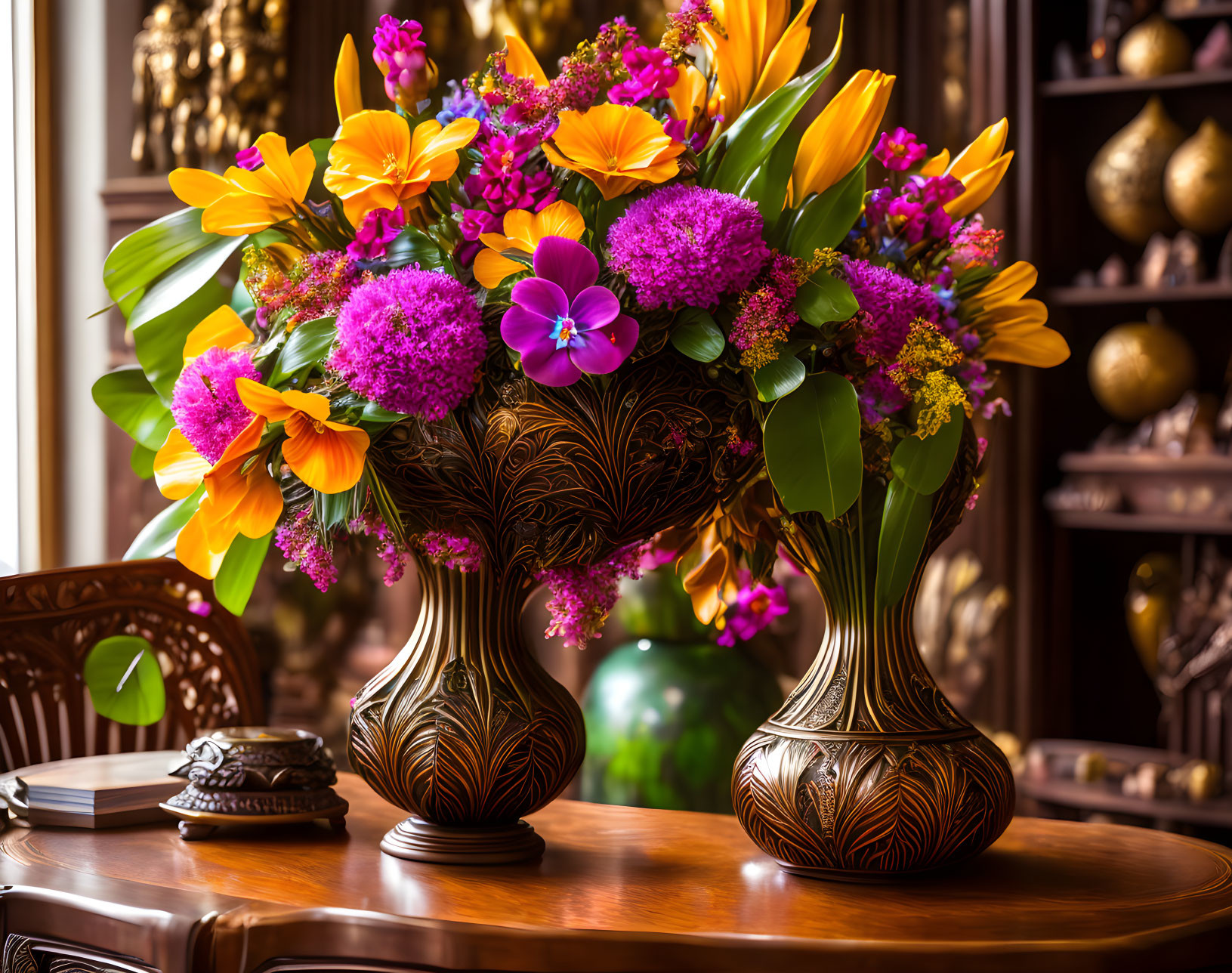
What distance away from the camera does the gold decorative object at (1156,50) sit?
2.21 meters

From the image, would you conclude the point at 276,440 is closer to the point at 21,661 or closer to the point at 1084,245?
the point at 21,661

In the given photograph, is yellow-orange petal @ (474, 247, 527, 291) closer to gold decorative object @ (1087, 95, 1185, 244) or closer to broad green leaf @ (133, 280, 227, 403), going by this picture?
broad green leaf @ (133, 280, 227, 403)

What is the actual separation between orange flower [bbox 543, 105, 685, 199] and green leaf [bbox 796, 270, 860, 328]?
0.34ft

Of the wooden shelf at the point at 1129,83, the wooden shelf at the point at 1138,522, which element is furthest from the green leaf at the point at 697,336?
the wooden shelf at the point at 1129,83

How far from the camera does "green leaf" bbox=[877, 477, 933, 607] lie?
2.60 feet

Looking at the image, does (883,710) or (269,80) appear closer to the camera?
(883,710)

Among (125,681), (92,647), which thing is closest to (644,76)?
(125,681)

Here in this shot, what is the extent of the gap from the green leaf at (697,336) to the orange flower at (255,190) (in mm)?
239

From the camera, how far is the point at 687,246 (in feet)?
2.37

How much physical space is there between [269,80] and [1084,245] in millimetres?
1553

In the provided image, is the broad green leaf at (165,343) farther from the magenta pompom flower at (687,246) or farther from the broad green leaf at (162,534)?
the magenta pompom flower at (687,246)

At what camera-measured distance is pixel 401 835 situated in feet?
2.83

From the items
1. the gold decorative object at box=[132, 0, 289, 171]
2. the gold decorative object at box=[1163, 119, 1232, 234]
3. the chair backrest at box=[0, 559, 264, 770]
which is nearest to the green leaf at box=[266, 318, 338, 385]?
the chair backrest at box=[0, 559, 264, 770]

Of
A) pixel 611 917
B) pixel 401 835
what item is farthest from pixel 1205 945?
pixel 401 835
